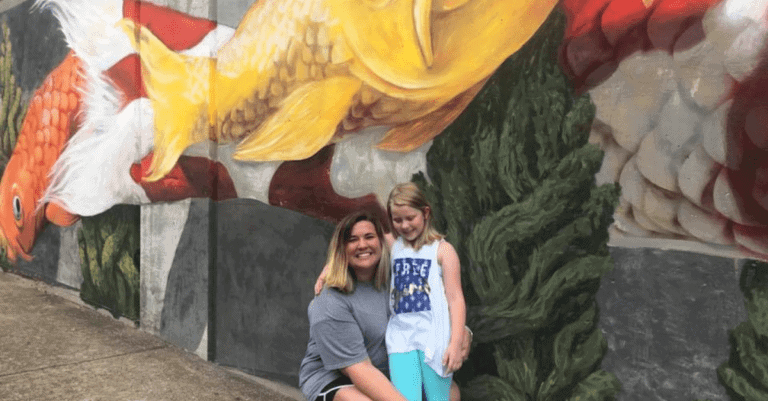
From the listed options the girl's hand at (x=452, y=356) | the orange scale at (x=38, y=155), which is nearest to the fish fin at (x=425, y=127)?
the girl's hand at (x=452, y=356)

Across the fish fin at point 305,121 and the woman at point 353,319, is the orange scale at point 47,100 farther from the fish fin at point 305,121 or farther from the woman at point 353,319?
the woman at point 353,319

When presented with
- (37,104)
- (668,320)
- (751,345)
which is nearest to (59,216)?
→ (37,104)

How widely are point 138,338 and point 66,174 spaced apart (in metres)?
2.20

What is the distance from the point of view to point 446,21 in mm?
3262

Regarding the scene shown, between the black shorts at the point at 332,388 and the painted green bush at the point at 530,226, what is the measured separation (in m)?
0.75

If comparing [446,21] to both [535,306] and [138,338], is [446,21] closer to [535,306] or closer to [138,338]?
[535,306]

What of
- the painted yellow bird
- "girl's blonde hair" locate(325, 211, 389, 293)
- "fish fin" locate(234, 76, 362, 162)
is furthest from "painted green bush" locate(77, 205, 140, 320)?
"girl's blonde hair" locate(325, 211, 389, 293)

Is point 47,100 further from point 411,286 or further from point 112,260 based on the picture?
point 411,286

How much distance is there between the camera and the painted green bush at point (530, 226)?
109 inches

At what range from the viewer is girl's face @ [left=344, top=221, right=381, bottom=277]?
2623 mm

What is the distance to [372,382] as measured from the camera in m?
2.53

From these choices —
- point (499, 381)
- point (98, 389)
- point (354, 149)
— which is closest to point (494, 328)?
point (499, 381)

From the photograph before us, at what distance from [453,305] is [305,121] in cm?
178

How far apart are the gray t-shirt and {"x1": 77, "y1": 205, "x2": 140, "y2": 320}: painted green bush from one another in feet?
11.5
